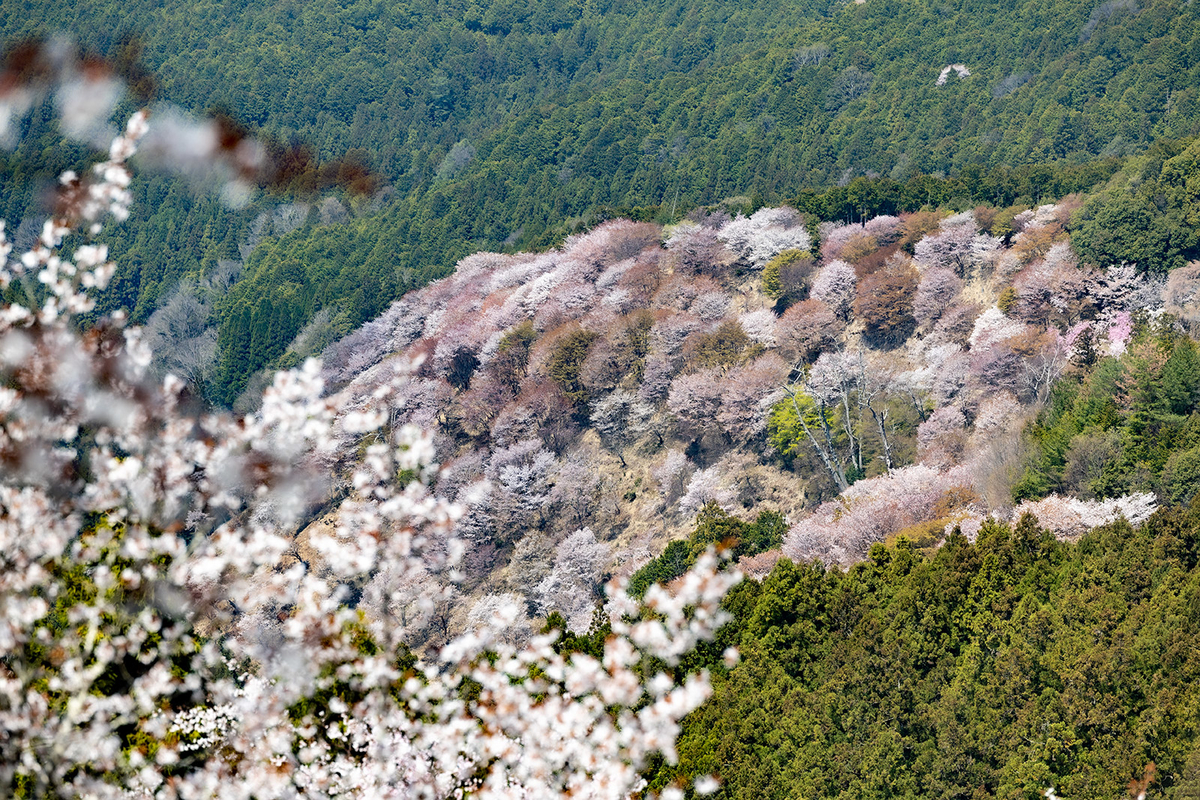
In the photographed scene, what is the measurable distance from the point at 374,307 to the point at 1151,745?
194 ft

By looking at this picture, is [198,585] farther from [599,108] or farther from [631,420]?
[599,108]

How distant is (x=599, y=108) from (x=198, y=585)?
8392 cm

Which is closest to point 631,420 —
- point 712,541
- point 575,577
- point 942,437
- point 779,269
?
point 575,577

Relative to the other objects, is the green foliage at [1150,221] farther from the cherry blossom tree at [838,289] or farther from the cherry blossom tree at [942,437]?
the cherry blossom tree at [838,289]

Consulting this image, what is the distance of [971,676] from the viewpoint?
21.8m

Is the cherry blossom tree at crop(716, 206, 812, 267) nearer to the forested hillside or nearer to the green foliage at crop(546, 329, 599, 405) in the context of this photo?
the forested hillside

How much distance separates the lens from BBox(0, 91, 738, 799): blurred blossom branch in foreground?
7.17m

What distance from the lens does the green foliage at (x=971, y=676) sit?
1881 centimetres

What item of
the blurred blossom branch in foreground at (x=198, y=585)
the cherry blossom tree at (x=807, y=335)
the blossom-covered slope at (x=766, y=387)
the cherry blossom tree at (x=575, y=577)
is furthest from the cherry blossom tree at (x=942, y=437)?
the blurred blossom branch in foreground at (x=198, y=585)

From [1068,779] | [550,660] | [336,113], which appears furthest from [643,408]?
[336,113]

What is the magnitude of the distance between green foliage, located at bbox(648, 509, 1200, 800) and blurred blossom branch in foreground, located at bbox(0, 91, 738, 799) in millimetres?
11637

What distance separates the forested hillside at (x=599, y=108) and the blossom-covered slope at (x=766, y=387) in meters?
9.53

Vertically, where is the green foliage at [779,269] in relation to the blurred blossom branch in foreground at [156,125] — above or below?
below

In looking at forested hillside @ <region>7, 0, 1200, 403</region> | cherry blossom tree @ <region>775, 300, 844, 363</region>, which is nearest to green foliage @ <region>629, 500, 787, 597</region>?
cherry blossom tree @ <region>775, 300, 844, 363</region>
